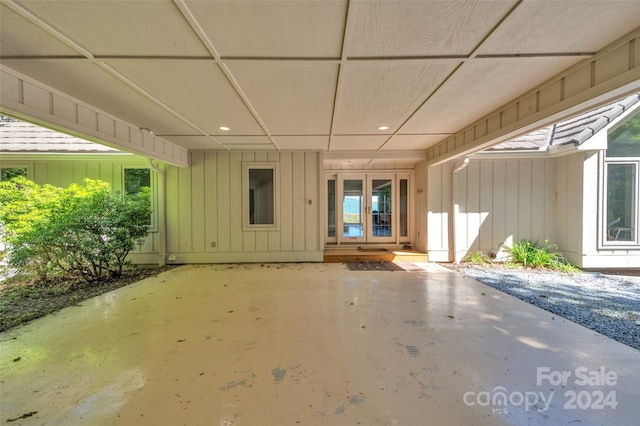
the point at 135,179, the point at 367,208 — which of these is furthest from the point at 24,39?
the point at 367,208

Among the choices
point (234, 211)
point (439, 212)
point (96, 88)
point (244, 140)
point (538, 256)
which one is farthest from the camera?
point (439, 212)

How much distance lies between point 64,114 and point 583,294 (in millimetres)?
7306

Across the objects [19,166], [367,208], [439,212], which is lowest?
[439,212]

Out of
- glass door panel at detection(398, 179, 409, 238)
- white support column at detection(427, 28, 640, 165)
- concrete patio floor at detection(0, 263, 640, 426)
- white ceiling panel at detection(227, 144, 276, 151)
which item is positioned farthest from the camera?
glass door panel at detection(398, 179, 409, 238)

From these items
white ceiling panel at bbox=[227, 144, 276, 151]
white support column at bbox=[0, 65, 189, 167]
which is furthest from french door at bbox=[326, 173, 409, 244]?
white support column at bbox=[0, 65, 189, 167]

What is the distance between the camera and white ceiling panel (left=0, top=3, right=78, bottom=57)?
1763 millimetres

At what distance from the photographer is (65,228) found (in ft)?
13.3

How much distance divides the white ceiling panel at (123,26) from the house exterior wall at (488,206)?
5.48 m

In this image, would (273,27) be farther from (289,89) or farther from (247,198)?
(247,198)

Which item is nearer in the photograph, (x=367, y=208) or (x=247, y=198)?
(x=247, y=198)

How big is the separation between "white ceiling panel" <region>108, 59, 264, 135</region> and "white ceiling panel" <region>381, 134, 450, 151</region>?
2726 millimetres

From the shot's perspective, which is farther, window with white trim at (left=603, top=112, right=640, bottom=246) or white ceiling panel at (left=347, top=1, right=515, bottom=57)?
window with white trim at (left=603, top=112, right=640, bottom=246)

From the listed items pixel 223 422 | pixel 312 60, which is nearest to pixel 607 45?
pixel 312 60

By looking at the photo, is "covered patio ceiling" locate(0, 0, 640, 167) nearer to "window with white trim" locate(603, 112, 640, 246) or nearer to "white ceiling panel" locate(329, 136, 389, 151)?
"white ceiling panel" locate(329, 136, 389, 151)
